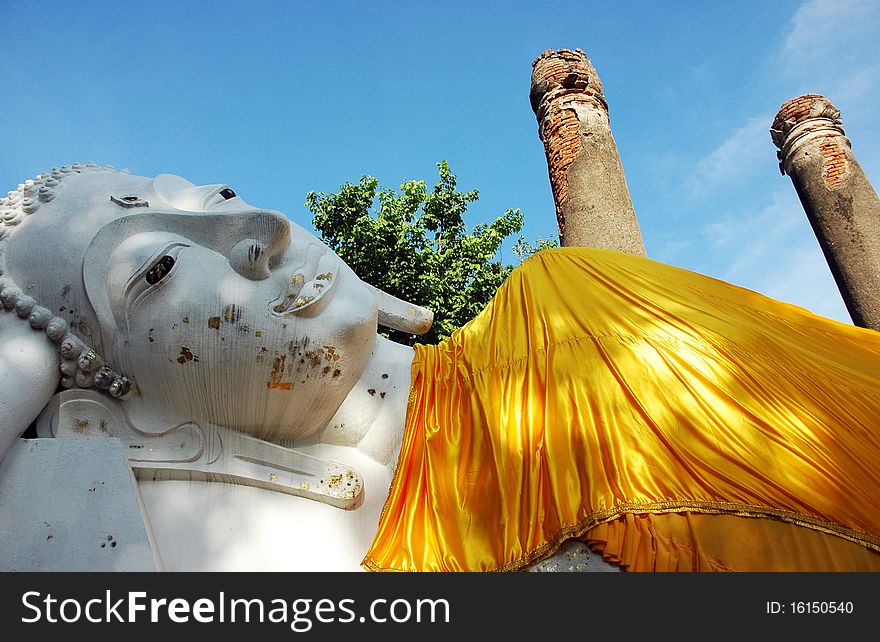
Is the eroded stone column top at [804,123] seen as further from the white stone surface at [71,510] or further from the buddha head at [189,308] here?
the white stone surface at [71,510]

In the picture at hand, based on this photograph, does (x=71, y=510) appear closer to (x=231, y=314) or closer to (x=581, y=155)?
(x=231, y=314)

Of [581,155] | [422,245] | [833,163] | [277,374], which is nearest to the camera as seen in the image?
[277,374]

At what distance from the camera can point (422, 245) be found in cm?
1010

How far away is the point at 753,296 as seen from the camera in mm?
2824

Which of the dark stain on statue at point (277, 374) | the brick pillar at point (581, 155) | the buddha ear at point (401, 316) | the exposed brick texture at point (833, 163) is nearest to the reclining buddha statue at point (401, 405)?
the dark stain on statue at point (277, 374)

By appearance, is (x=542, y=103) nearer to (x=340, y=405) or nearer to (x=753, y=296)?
(x=753, y=296)

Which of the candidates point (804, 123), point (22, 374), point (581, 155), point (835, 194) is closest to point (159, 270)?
point (22, 374)

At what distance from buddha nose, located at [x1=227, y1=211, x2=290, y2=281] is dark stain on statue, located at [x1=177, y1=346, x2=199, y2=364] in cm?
33

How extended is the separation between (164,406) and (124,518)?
0.44 m

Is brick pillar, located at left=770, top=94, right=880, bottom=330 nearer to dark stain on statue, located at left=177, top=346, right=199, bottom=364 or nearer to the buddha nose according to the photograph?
the buddha nose

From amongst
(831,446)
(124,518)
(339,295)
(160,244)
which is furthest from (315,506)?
(831,446)

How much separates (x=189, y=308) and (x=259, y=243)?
336mm

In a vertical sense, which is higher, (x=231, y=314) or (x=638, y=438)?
(x=231, y=314)

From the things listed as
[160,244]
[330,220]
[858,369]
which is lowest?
[858,369]
